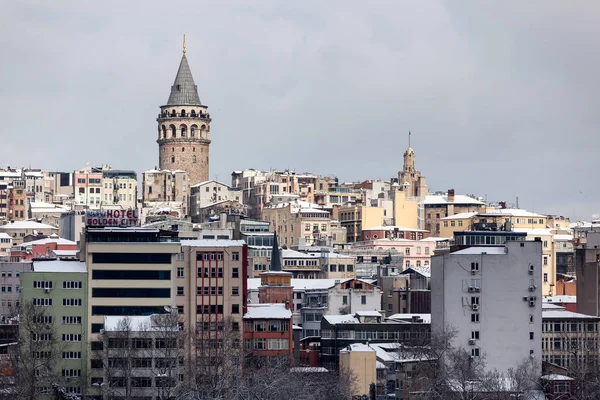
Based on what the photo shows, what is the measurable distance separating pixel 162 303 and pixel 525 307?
21361 millimetres

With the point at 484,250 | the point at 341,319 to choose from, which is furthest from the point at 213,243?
the point at 484,250

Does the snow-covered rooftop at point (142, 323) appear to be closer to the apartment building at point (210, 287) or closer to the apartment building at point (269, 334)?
the apartment building at point (210, 287)

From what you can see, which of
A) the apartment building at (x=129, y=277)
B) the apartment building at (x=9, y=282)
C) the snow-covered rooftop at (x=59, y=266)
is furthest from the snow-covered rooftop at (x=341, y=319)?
the apartment building at (x=9, y=282)

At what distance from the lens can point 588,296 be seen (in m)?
144

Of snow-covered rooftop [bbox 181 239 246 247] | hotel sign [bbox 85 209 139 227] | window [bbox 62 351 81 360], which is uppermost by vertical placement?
hotel sign [bbox 85 209 139 227]

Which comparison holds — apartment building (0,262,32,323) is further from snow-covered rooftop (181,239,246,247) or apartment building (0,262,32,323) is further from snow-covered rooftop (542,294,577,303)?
snow-covered rooftop (542,294,577,303)

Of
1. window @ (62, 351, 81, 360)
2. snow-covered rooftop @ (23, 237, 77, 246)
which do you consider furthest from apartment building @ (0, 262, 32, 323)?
window @ (62, 351, 81, 360)

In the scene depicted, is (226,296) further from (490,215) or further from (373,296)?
(490,215)

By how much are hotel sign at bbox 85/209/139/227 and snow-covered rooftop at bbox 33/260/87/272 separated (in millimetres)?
2706

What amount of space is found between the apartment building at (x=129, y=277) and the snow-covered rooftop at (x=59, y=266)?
3.33 ft

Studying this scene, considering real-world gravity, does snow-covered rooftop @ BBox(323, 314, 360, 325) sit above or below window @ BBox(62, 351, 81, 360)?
above

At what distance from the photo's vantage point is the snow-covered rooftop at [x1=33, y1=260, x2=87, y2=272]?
122 meters

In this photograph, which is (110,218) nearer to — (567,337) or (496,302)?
(496,302)

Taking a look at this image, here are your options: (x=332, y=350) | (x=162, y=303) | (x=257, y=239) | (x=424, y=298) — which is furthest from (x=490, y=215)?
(x=162, y=303)
